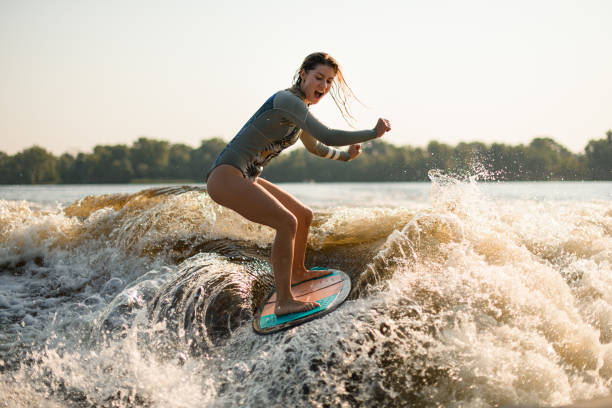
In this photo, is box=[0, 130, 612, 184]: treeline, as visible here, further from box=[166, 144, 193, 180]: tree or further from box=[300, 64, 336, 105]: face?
box=[300, 64, 336, 105]: face

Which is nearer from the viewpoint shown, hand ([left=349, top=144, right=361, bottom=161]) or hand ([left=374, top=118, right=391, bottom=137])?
hand ([left=374, top=118, right=391, bottom=137])

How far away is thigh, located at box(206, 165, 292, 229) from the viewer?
10.8ft

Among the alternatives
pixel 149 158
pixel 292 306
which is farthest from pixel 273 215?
pixel 149 158

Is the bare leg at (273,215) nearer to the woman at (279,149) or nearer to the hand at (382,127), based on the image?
the woman at (279,149)

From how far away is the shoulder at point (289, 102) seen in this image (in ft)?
10.5

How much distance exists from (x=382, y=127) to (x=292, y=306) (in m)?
1.46

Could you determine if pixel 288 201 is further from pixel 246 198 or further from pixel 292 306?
pixel 292 306

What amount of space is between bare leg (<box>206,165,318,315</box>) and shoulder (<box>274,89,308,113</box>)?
1.96 ft

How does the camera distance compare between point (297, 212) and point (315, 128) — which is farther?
point (297, 212)

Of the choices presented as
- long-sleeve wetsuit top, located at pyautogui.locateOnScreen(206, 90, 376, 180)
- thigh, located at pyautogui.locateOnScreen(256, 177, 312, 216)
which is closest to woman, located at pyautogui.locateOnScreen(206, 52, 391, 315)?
long-sleeve wetsuit top, located at pyautogui.locateOnScreen(206, 90, 376, 180)

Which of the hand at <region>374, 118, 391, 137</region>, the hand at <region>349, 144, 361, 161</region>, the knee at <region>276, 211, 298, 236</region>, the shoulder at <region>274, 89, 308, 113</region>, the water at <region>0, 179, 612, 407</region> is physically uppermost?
the shoulder at <region>274, 89, 308, 113</region>

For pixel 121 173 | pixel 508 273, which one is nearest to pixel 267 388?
pixel 508 273

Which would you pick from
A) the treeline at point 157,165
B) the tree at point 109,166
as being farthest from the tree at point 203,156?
the tree at point 109,166

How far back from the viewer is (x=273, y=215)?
3.28 metres
